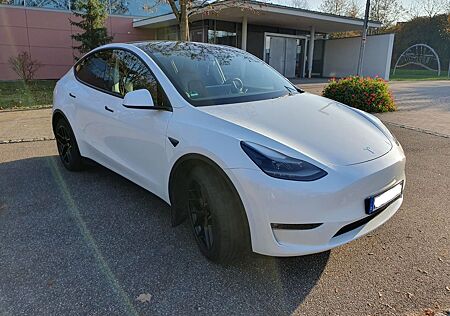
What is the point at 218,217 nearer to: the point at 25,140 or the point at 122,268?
the point at 122,268

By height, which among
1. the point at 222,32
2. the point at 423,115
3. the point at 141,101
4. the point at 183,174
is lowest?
the point at 423,115

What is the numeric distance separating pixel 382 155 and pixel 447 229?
4.34ft

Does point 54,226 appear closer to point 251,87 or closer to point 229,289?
point 229,289

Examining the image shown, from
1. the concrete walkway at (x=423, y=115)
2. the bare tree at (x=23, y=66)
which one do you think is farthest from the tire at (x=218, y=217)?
the bare tree at (x=23, y=66)

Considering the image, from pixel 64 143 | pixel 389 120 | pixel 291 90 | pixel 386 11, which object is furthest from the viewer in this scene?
pixel 386 11

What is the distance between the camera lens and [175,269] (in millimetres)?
2617

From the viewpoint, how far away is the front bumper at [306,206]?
2.17 metres

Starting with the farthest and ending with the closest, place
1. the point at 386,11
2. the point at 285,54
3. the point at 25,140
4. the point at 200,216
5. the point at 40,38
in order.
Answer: the point at 386,11, the point at 285,54, the point at 40,38, the point at 25,140, the point at 200,216

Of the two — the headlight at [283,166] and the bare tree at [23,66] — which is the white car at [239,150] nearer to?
the headlight at [283,166]

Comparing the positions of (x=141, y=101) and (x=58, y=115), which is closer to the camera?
(x=141, y=101)

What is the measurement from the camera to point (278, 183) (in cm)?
217

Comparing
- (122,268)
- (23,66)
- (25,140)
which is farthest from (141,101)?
(23,66)

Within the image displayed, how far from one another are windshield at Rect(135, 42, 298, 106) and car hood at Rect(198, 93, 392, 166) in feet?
0.68

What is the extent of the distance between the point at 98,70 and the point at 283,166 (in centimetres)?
282
